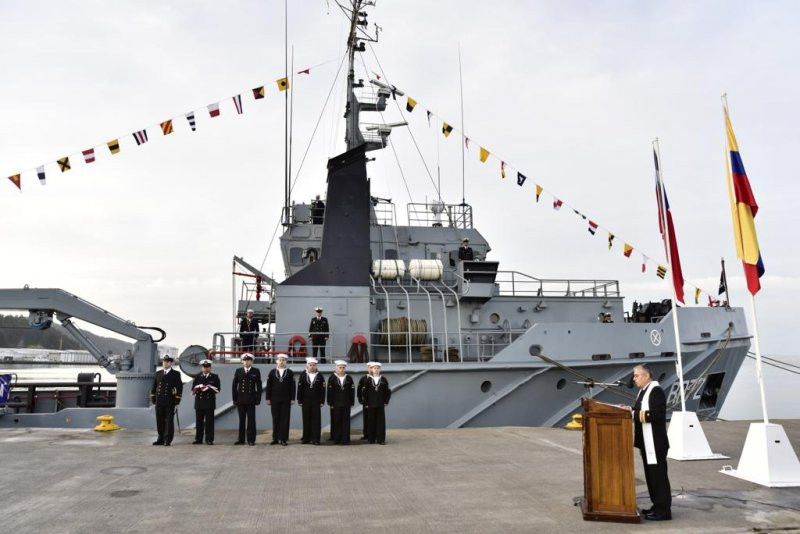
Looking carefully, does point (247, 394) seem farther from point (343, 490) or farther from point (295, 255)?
point (295, 255)

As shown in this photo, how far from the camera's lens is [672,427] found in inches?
285

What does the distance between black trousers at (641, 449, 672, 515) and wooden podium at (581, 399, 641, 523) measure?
0.19 meters

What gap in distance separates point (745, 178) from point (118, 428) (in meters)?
10.5

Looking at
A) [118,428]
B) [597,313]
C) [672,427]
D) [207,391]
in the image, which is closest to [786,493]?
[672,427]

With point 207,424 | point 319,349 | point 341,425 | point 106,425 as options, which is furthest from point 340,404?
point 106,425

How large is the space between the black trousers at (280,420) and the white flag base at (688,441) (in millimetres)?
5300

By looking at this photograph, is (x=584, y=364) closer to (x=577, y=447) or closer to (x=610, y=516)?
(x=577, y=447)

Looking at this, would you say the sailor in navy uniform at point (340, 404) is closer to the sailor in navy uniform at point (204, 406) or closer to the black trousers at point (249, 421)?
the black trousers at point (249, 421)

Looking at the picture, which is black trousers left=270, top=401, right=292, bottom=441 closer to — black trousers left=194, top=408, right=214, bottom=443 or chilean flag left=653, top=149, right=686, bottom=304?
black trousers left=194, top=408, right=214, bottom=443

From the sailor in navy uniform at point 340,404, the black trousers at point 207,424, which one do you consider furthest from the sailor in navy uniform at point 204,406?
the sailor in navy uniform at point 340,404

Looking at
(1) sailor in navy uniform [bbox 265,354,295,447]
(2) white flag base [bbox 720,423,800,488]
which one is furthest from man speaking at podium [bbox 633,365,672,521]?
(1) sailor in navy uniform [bbox 265,354,295,447]

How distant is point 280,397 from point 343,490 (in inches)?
136

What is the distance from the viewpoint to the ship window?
14.5 metres

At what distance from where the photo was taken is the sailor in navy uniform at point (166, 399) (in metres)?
8.40
